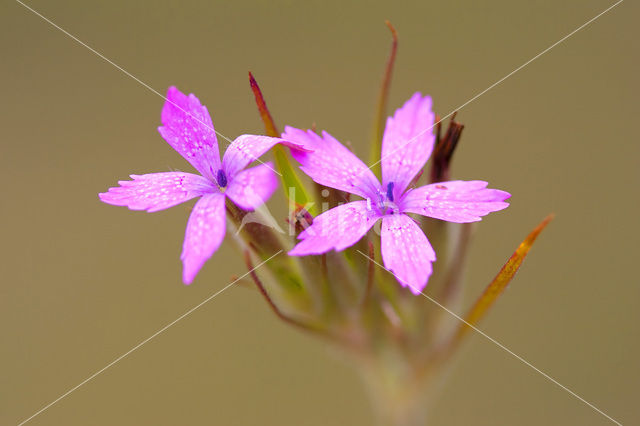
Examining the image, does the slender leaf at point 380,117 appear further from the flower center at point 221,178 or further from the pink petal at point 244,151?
the flower center at point 221,178

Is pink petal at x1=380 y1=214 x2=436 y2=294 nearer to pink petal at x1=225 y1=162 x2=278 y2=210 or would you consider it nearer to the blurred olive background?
pink petal at x1=225 y1=162 x2=278 y2=210

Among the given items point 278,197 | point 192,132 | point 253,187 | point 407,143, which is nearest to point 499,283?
point 407,143

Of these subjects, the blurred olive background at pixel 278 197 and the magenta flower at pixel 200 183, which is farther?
the blurred olive background at pixel 278 197

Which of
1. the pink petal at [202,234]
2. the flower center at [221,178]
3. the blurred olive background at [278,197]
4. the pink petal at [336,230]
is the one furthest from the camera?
the blurred olive background at [278,197]

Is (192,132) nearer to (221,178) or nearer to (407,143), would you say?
(221,178)

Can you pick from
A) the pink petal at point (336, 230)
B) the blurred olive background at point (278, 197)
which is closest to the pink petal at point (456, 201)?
the pink petal at point (336, 230)

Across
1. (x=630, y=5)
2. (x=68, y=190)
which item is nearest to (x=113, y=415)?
(x=68, y=190)
